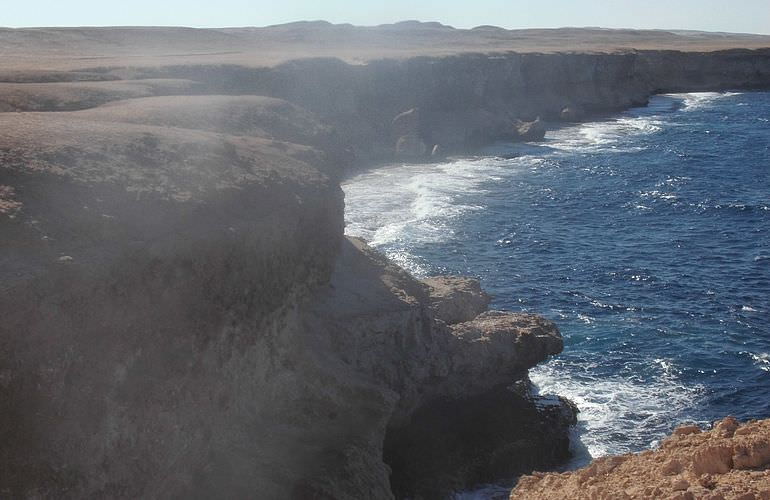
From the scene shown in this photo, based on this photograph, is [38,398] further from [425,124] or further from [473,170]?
[425,124]

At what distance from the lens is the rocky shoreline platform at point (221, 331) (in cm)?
1474

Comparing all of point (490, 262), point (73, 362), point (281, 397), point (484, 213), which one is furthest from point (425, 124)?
point (73, 362)

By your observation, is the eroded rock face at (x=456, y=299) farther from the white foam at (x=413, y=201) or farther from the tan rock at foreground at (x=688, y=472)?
the tan rock at foreground at (x=688, y=472)

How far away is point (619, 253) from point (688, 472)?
32018 mm

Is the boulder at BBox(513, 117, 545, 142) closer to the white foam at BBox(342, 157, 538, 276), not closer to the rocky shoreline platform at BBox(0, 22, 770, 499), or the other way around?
the white foam at BBox(342, 157, 538, 276)

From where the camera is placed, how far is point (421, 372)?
24984 mm

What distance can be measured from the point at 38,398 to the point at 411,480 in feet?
39.6

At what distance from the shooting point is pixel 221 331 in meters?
18.1

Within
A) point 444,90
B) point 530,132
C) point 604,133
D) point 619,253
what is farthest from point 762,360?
point 444,90

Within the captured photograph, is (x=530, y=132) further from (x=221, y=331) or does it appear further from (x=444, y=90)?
(x=221, y=331)

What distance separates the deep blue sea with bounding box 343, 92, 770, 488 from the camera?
2962 cm

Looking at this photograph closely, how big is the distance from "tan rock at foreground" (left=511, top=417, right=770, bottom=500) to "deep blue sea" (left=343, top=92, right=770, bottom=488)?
37.4ft

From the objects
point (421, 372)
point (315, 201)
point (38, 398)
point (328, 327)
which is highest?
point (315, 201)

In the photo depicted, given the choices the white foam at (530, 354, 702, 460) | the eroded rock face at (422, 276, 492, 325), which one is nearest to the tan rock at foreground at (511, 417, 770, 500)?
the white foam at (530, 354, 702, 460)
